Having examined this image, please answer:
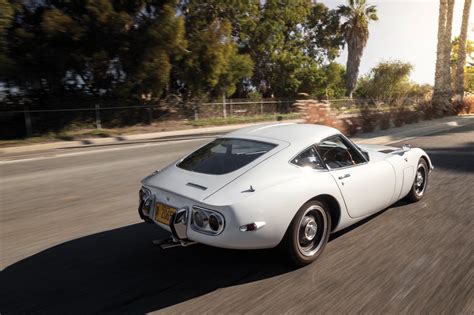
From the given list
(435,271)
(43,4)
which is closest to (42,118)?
(43,4)

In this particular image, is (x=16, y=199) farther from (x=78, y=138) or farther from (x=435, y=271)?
(x=78, y=138)

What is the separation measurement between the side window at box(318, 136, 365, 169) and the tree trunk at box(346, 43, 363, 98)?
4320cm

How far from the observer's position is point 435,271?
3.70 meters

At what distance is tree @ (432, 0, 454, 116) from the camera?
2280 centimetres

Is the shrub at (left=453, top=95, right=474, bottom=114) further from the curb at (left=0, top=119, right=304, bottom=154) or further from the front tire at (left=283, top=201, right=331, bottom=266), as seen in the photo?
the front tire at (left=283, top=201, right=331, bottom=266)

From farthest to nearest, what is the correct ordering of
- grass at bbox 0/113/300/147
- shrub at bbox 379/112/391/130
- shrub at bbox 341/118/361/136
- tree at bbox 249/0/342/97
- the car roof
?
tree at bbox 249/0/342/97, grass at bbox 0/113/300/147, shrub at bbox 379/112/391/130, shrub at bbox 341/118/361/136, the car roof

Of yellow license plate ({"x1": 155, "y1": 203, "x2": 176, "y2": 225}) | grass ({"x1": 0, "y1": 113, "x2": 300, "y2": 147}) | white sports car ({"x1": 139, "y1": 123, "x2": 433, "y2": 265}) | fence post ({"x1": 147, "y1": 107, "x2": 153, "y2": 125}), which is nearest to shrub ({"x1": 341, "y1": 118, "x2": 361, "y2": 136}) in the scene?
grass ({"x1": 0, "y1": 113, "x2": 300, "y2": 147})

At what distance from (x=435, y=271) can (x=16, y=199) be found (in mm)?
6528

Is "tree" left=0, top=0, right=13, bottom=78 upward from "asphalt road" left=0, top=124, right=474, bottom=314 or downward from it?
upward

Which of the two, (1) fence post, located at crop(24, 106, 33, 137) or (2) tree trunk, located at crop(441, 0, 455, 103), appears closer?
(1) fence post, located at crop(24, 106, 33, 137)

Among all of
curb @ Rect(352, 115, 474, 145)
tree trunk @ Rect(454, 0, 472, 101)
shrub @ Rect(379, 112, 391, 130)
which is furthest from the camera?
tree trunk @ Rect(454, 0, 472, 101)

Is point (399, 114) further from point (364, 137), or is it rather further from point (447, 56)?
point (447, 56)

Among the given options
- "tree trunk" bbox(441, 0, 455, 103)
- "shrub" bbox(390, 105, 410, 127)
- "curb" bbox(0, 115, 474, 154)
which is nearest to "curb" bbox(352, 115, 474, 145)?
"curb" bbox(0, 115, 474, 154)

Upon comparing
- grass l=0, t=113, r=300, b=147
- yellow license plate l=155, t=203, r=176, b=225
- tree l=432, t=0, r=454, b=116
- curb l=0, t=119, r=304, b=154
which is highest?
tree l=432, t=0, r=454, b=116
